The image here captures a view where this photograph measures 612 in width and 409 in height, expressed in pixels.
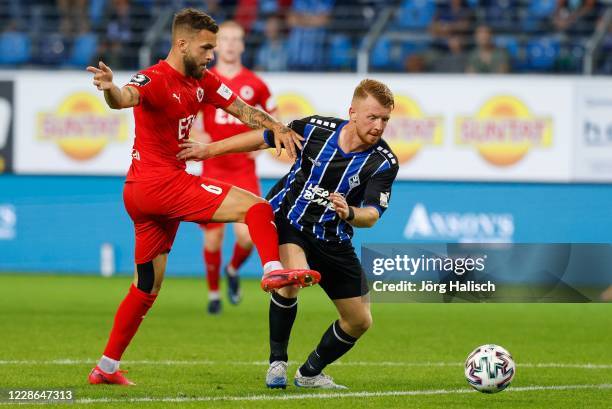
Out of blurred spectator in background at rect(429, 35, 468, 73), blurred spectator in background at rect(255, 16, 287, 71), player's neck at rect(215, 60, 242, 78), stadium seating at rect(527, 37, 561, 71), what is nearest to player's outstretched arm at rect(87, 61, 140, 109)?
player's neck at rect(215, 60, 242, 78)

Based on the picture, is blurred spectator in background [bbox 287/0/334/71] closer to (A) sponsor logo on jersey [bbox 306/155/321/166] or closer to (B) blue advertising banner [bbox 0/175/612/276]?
(B) blue advertising banner [bbox 0/175/612/276]

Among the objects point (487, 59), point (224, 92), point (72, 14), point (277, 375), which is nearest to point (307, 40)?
point (487, 59)

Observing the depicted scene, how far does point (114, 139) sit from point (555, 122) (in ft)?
20.2

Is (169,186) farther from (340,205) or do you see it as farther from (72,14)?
(72,14)

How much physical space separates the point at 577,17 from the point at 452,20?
1.82 m

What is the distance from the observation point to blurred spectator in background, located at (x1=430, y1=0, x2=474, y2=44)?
17.2 metres

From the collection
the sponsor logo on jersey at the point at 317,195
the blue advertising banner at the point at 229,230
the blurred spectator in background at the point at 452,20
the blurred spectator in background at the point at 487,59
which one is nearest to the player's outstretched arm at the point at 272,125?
the sponsor logo on jersey at the point at 317,195

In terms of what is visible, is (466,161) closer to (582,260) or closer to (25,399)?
(582,260)

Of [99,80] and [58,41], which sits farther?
[58,41]

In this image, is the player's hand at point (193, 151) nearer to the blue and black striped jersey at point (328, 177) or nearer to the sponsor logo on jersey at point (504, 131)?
the blue and black striped jersey at point (328, 177)

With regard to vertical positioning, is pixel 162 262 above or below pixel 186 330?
above

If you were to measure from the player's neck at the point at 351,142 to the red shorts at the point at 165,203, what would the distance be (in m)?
0.74

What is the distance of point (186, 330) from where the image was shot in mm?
10305

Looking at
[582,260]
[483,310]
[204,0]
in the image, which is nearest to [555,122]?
[483,310]
